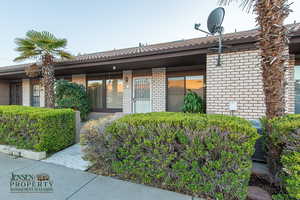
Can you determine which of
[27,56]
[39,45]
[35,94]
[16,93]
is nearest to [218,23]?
[39,45]

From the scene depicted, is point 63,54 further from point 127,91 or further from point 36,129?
point 36,129

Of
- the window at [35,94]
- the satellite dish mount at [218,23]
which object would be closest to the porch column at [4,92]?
the window at [35,94]

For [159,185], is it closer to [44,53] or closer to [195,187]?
[195,187]

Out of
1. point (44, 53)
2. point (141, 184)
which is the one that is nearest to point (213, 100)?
point (141, 184)

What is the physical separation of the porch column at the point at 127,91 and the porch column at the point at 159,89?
1.25 meters

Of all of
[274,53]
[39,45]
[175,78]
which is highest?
[39,45]

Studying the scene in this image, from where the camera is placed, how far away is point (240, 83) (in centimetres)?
381

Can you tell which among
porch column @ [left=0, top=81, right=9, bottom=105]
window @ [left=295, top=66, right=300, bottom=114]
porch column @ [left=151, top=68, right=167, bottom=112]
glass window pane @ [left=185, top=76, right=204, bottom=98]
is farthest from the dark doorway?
window @ [left=295, top=66, right=300, bottom=114]

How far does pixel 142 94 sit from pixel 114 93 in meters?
1.78

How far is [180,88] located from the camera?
6.50 meters

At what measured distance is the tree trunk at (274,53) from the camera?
232 cm

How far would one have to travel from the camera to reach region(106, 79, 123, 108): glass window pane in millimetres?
7727

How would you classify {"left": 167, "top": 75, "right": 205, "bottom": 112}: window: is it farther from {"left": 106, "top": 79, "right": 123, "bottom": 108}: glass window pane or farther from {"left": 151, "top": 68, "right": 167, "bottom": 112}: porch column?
{"left": 106, "top": 79, "right": 123, "bottom": 108}: glass window pane

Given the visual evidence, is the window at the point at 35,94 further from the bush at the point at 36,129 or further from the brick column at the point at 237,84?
the brick column at the point at 237,84
